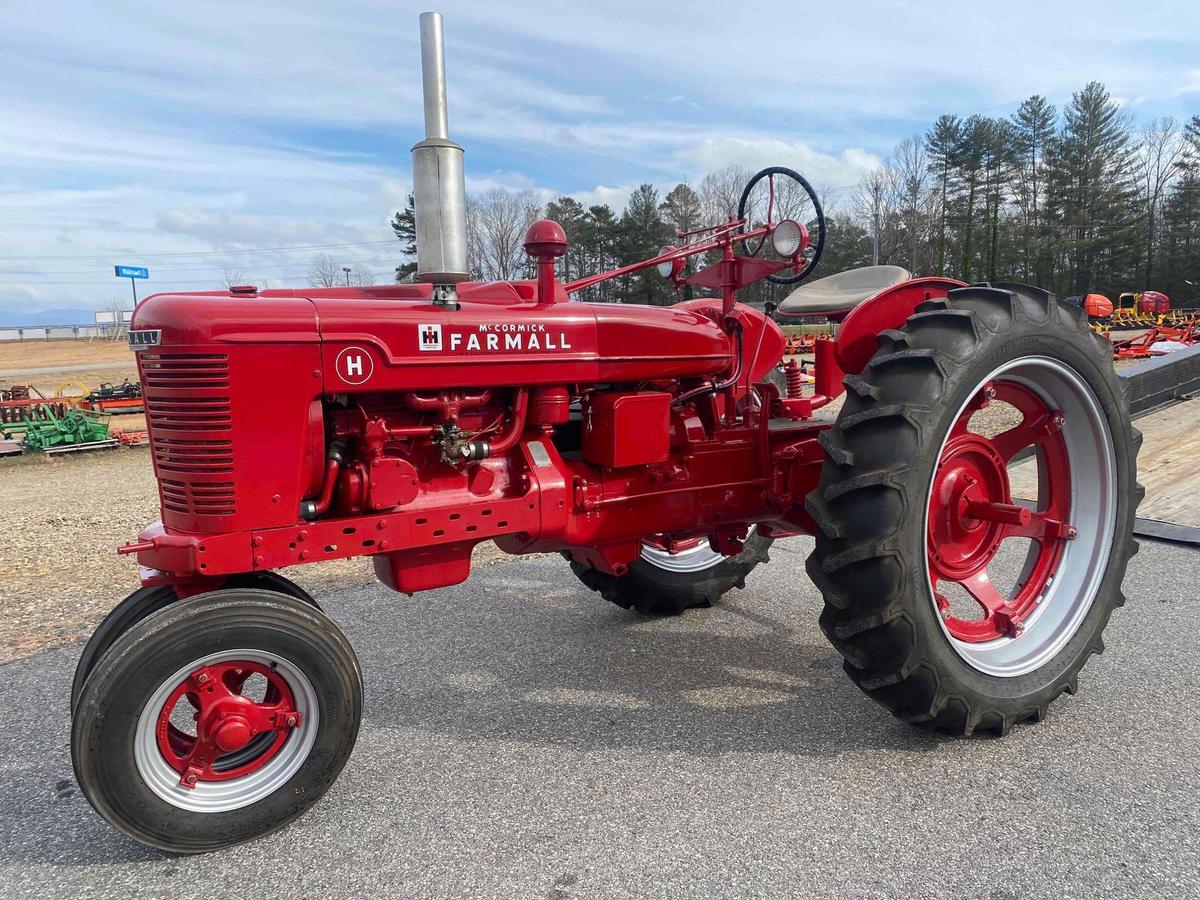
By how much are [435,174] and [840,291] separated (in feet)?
7.64

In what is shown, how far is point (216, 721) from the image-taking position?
2.12 metres

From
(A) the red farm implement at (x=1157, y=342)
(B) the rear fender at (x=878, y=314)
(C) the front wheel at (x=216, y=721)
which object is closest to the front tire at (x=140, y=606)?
(C) the front wheel at (x=216, y=721)

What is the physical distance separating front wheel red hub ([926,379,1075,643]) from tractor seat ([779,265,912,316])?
91cm

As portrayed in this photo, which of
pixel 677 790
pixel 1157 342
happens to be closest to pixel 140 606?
pixel 677 790

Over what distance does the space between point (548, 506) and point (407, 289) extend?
894 millimetres

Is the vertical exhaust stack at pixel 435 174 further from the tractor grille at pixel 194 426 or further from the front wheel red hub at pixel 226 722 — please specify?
the front wheel red hub at pixel 226 722

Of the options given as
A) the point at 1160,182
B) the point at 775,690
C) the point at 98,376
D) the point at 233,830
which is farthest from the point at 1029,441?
the point at 1160,182

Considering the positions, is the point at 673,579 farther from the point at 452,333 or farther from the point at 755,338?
the point at 452,333

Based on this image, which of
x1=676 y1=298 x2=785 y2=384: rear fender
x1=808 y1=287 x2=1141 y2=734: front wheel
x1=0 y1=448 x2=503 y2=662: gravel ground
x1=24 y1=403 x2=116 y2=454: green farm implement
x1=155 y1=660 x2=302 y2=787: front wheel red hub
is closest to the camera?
x1=155 y1=660 x2=302 y2=787: front wheel red hub

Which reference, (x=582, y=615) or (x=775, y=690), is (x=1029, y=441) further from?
(x=582, y=615)

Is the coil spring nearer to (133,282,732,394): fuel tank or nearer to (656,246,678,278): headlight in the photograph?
(656,246,678,278): headlight

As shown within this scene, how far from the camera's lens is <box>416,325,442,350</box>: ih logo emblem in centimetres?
238

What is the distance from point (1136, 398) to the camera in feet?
25.1

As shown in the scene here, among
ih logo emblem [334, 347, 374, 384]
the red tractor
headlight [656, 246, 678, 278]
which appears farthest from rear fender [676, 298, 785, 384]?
ih logo emblem [334, 347, 374, 384]
